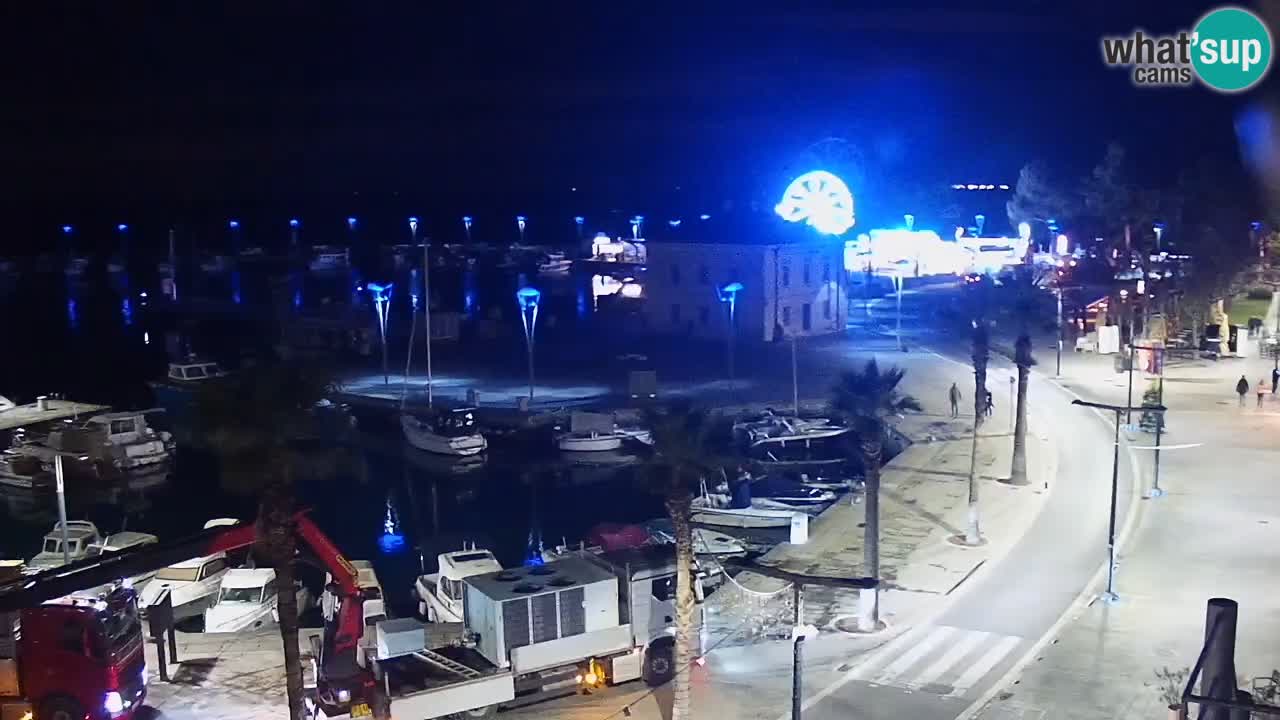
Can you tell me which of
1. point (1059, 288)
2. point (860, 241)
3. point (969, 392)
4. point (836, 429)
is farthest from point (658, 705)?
point (860, 241)

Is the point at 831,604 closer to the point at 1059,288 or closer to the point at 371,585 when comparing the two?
the point at 371,585

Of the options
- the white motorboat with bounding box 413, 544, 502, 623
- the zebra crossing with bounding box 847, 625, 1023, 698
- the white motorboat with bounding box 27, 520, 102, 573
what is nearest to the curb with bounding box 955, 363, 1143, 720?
the zebra crossing with bounding box 847, 625, 1023, 698

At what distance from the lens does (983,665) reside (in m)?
21.3

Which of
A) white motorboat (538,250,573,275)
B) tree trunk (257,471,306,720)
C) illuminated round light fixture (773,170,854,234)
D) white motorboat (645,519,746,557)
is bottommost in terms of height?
white motorboat (645,519,746,557)

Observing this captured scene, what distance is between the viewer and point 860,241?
101 m

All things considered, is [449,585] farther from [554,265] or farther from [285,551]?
[554,265]

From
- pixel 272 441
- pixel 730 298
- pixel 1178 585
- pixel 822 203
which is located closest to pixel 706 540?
pixel 1178 585

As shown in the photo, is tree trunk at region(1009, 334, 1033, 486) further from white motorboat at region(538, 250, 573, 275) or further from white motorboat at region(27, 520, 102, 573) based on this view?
white motorboat at region(538, 250, 573, 275)

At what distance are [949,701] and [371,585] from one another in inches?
521

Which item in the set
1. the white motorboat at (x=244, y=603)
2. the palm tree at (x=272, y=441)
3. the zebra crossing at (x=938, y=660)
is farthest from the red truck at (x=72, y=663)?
the zebra crossing at (x=938, y=660)

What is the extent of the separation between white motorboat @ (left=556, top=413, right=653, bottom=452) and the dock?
792 inches

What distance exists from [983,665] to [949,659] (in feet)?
2.00

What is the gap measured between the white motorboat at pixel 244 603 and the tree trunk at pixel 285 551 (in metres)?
11.5

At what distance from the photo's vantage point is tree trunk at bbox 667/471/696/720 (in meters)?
18.1
